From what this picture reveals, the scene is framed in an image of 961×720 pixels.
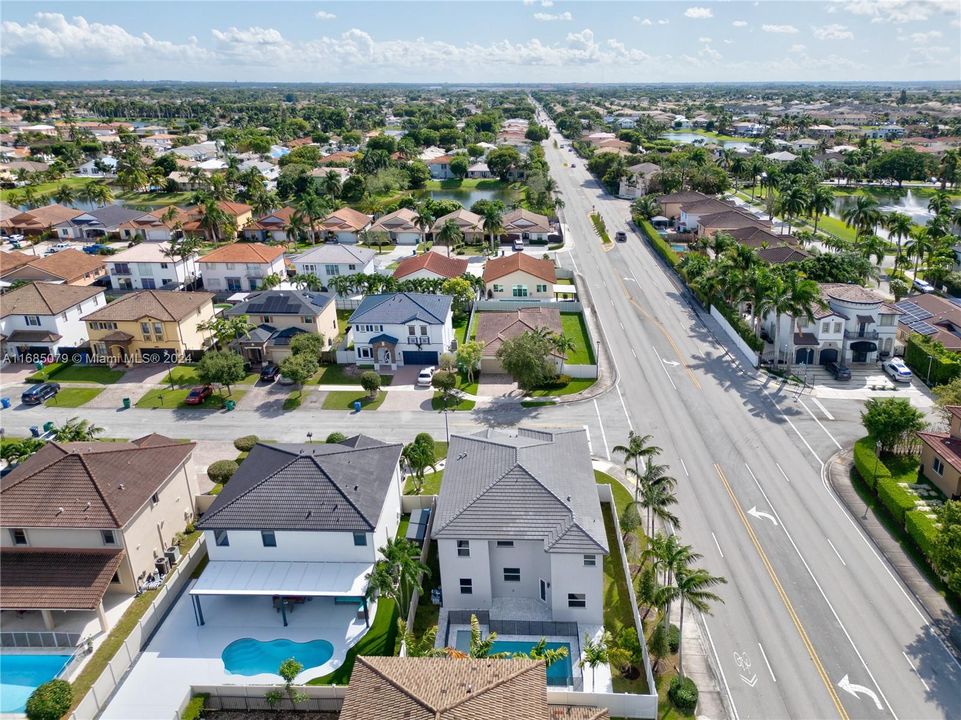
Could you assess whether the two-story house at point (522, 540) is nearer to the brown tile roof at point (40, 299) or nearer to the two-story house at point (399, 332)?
the two-story house at point (399, 332)

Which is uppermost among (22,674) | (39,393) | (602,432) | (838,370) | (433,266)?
(433,266)

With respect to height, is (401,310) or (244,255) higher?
(244,255)

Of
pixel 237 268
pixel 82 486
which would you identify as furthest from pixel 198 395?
pixel 237 268

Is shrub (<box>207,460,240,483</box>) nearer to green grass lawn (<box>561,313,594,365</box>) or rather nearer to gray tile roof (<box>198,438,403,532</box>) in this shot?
gray tile roof (<box>198,438,403,532</box>)

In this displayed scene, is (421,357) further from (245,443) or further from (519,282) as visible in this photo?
(519,282)

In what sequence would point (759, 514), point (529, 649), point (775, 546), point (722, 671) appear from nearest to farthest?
point (722, 671) < point (529, 649) < point (775, 546) < point (759, 514)

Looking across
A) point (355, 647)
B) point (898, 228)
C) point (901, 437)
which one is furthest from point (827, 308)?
point (355, 647)

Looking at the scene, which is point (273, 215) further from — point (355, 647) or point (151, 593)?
point (355, 647)

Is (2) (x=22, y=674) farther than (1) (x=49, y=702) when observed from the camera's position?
Yes
